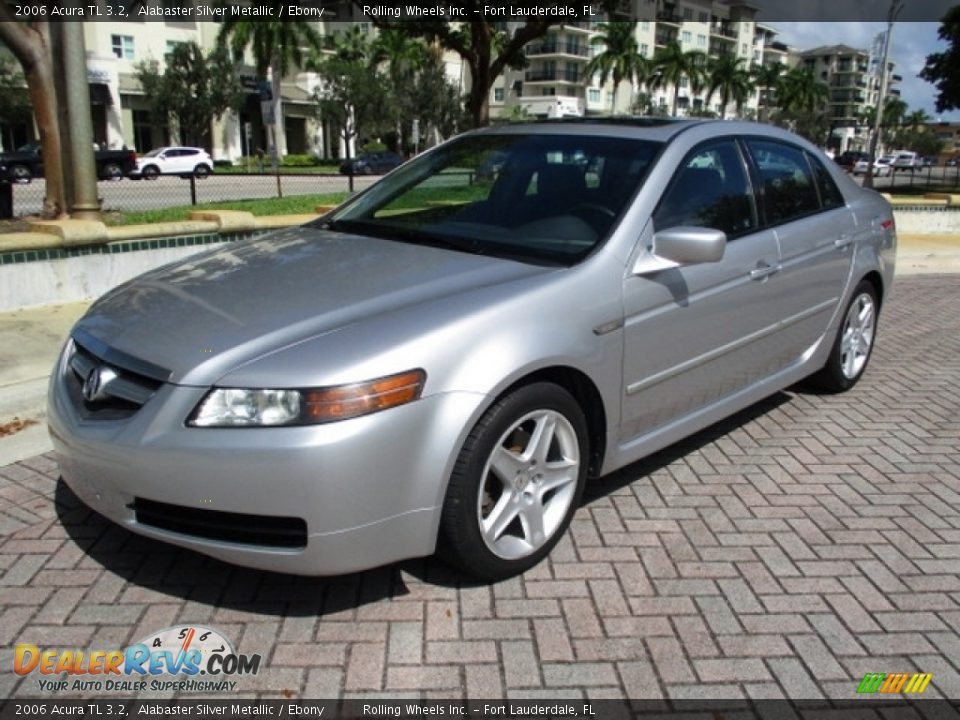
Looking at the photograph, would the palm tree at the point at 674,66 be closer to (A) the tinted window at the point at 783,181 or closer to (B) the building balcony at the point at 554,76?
(B) the building balcony at the point at 554,76

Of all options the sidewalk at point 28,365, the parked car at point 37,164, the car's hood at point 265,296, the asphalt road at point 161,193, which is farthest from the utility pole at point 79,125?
the parked car at point 37,164

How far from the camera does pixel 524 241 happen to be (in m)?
3.49

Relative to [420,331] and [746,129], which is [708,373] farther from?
[420,331]

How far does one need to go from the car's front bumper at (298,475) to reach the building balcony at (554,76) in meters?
87.3

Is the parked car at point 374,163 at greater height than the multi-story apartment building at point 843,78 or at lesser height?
lesser

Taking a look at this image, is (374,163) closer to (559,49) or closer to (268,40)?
(268,40)

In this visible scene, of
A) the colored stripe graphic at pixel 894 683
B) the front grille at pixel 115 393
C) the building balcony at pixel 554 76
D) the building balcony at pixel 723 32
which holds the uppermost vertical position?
the building balcony at pixel 723 32

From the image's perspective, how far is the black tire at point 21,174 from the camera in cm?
2858

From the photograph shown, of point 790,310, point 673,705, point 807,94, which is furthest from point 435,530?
point 807,94

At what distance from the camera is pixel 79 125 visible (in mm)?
7531

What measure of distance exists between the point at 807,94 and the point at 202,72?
71626 mm

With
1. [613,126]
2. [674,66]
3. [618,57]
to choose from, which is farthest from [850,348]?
[674,66]

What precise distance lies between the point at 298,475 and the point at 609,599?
1.26 meters

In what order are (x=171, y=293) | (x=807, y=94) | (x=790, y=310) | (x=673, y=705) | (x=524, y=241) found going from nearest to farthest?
(x=673, y=705) < (x=171, y=293) < (x=524, y=241) < (x=790, y=310) < (x=807, y=94)
